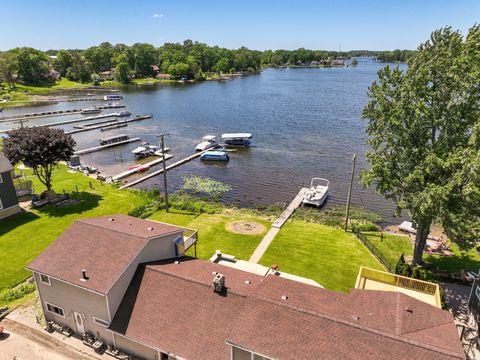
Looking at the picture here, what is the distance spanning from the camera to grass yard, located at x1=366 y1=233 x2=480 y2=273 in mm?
29531

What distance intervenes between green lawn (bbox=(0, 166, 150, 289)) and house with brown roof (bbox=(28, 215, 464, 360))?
1000 cm

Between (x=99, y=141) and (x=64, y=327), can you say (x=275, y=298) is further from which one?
(x=99, y=141)

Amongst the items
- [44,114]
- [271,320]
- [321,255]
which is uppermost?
[271,320]

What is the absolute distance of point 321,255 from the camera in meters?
31.5

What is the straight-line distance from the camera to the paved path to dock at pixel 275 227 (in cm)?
3148

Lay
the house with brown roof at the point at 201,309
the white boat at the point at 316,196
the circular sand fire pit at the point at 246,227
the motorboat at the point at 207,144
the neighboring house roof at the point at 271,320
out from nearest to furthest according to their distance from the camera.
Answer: the neighboring house roof at the point at 271,320 < the house with brown roof at the point at 201,309 < the circular sand fire pit at the point at 246,227 < the white boat at the point at 316,196 < the motorboat at the point at 207,144

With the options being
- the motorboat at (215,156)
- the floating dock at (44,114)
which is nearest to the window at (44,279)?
the motorboat at (215,156)

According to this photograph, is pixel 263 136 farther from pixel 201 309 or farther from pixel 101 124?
pixel 201 309

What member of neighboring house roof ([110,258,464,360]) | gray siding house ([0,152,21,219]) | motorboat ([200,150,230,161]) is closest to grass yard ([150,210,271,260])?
neighboring house roof ([110,258,464,360])

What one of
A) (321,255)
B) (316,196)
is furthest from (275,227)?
(316,196)

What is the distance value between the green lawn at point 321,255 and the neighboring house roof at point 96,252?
12.0 m

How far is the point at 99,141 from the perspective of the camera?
8125 cm

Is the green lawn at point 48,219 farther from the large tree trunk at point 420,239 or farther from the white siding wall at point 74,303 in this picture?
the large tree trunk at point 420,239

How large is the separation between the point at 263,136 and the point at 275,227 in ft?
168
